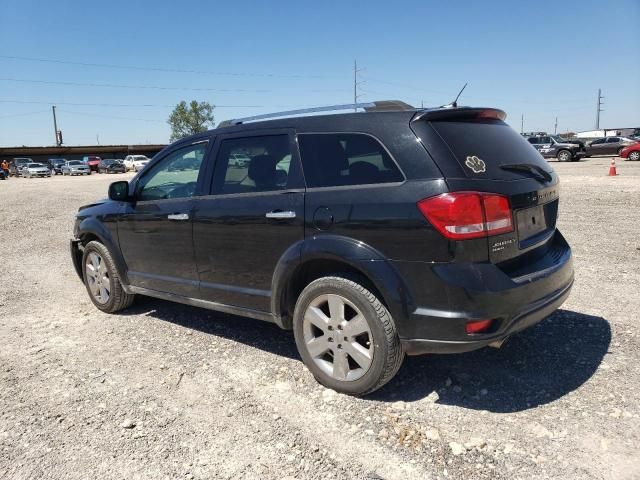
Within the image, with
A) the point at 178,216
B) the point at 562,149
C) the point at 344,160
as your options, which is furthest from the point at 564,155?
the point at 344,160

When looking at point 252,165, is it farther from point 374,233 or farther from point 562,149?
point 562,149

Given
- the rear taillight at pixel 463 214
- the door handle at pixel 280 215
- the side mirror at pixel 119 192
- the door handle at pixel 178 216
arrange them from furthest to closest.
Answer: the side mirror at pixel 119 192 < the door handle at pixel 178 216 < the door handle at pixel 280 215 < the rear taillight at pixel 463 214

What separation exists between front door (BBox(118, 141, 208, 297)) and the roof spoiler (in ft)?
6.46

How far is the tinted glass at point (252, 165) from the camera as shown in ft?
12.1

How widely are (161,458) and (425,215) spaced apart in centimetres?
197

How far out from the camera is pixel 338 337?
3297mm

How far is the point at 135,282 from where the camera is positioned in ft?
16.1

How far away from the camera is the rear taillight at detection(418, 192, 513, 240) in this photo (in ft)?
9.13

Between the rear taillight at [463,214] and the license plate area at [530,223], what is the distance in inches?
10.7

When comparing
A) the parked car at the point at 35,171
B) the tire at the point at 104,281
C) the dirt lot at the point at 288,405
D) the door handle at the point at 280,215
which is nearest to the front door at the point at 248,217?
the door handle at the point at 280,215

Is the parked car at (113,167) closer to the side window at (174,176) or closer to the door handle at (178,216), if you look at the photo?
the side window at (174,176)

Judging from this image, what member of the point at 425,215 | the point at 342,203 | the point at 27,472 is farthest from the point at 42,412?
the point at 425,215

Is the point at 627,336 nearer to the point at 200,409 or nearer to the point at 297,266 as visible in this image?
the point at 297,266

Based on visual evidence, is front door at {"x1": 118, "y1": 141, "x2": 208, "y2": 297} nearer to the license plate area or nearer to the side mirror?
the side mirror
